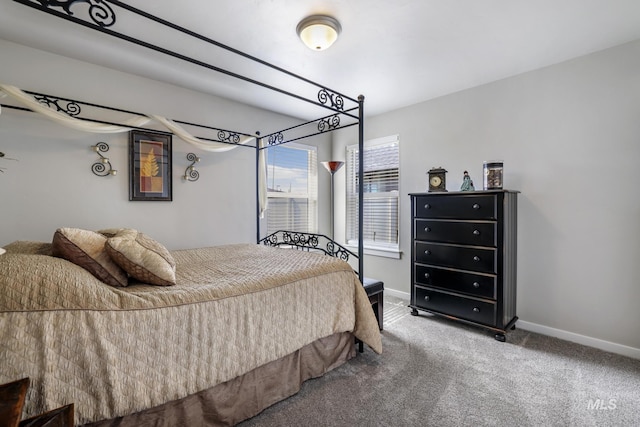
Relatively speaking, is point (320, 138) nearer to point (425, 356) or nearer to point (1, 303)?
point (425, 356)

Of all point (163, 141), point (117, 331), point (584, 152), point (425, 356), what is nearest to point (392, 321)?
point (425, 356)

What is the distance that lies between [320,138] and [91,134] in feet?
9.29

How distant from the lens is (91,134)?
2.53 meters

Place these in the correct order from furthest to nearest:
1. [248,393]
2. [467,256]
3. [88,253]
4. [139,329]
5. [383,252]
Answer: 1. [383,252]
2. [467,256]
3. [248,393]
4. [88,253]
5. [139,329]

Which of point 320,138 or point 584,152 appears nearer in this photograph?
point 584,152

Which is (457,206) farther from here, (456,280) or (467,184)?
(456,280)

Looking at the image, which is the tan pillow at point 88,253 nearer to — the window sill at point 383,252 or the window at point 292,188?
the window at point 292,188

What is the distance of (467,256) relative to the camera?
2.75m

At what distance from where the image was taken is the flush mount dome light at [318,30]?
6.35 feet

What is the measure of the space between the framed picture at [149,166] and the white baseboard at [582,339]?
12.7ft

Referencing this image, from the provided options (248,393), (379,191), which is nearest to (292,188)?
(379,191)

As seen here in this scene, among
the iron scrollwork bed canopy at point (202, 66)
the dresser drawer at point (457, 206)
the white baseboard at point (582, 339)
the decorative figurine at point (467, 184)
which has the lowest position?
the white baseboard at point (582, 339)

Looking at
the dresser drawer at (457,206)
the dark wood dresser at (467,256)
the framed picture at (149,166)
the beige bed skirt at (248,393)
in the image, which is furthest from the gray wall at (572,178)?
the framed picture at (149,166)

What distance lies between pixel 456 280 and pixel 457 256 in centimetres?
24
